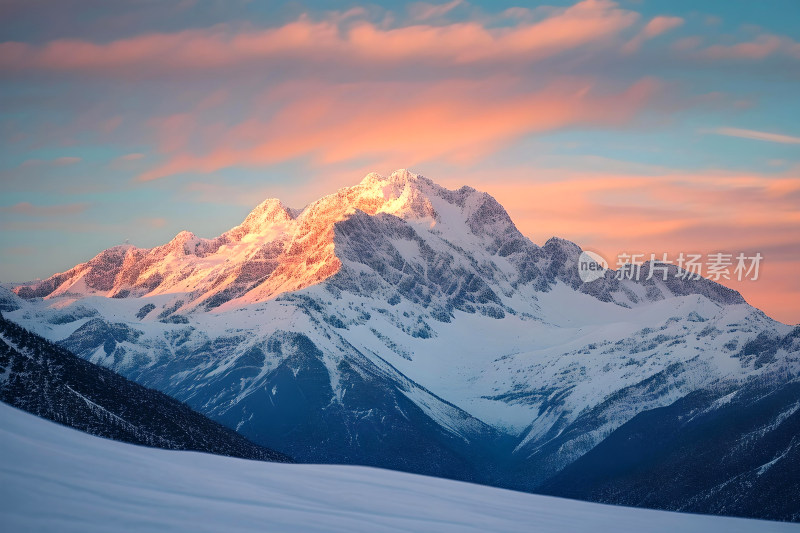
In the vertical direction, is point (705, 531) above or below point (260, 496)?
below

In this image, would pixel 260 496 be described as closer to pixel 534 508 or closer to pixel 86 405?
pixel 534 508

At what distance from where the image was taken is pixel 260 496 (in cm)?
5856

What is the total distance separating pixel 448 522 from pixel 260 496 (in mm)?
11448

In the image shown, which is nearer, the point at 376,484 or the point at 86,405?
the point at 376,484

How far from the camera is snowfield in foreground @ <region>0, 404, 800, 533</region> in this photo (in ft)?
155

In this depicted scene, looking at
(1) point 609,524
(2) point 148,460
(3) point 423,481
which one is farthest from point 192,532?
(1) point 609,524

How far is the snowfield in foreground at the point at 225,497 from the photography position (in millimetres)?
47281

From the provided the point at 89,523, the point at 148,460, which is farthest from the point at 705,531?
the point at 89,523

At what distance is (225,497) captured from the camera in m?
56.2

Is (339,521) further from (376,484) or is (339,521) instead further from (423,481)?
(423,481)

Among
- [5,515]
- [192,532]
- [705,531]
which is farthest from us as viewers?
[705,531]

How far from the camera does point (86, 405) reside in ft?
640

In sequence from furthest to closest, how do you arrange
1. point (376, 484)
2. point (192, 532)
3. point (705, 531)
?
1. point (705, 531)
2. point (376, 484)
3. point (192, 532)

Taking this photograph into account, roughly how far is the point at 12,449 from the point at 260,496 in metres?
14.1
